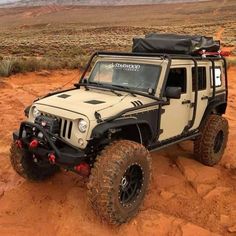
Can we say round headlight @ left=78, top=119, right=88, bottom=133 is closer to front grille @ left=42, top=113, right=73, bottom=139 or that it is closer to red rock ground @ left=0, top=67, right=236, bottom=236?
front grille @ left=42, top=113, right=73, bottom=139

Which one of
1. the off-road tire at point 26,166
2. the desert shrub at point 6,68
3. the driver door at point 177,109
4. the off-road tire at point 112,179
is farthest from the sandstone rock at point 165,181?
the desert shrub at point 6,68

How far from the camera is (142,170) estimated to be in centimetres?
483

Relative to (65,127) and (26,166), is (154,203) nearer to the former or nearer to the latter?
(65,127)

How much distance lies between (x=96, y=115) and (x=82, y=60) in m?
14.6

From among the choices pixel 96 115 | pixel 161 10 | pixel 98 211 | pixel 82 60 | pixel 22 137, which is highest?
Answer: pixel 96 115

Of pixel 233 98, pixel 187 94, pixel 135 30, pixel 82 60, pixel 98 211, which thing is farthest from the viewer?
pixel 135 30

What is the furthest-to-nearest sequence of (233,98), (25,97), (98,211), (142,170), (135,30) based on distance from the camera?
(135,30) < (233,98) < (25,97) < (142,170) < (98,211)

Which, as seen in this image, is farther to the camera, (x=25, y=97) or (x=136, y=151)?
(x=25, y=97)

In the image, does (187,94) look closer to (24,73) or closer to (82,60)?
(24,73)

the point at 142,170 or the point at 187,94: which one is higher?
the point at 187,94

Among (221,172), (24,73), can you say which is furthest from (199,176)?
(24,73)

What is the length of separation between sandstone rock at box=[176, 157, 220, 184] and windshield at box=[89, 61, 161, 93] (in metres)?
1.67

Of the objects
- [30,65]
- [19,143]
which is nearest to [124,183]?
[19,143]

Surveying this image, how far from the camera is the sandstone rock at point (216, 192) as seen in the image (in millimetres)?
5511
